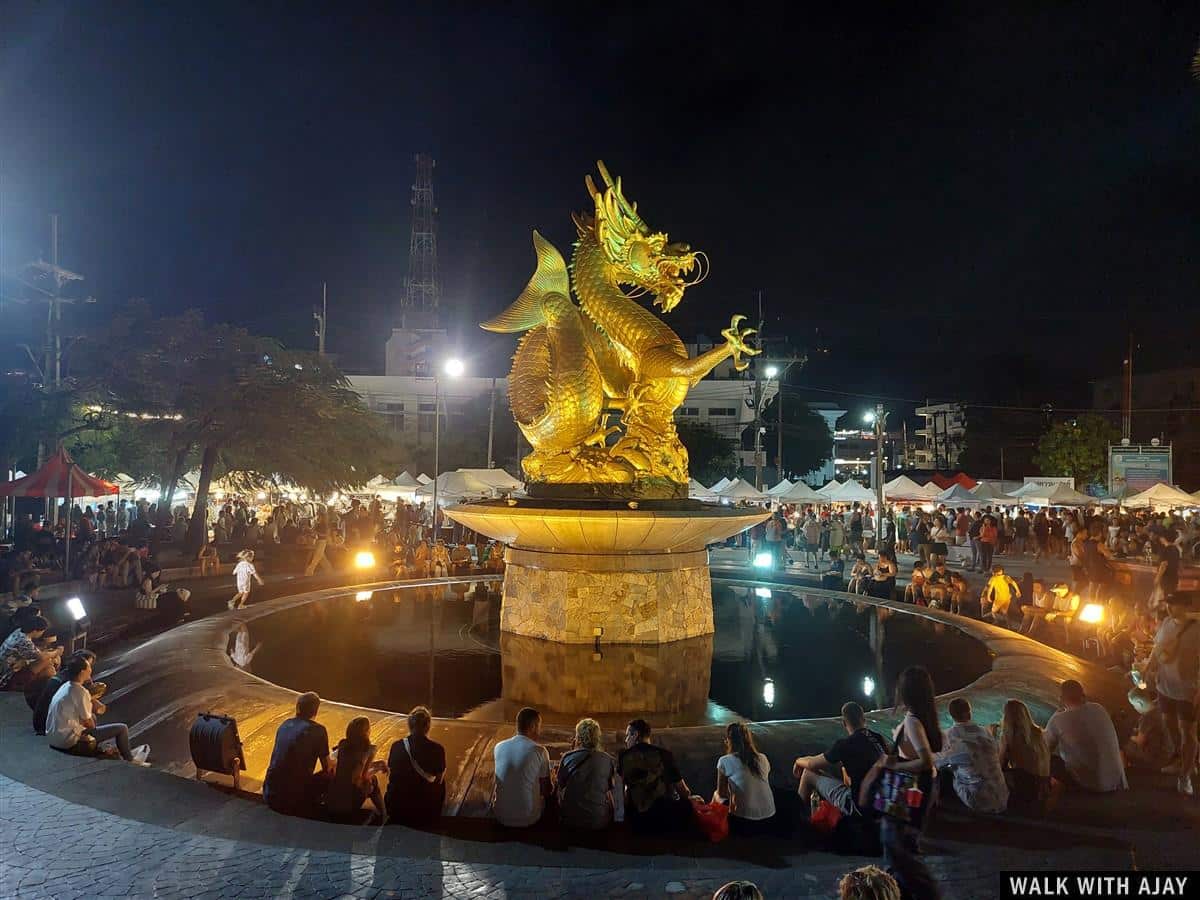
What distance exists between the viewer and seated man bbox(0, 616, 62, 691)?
24.6ft

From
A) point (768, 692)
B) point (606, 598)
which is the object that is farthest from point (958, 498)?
point (768, 692)

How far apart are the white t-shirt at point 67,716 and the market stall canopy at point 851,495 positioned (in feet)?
84.4

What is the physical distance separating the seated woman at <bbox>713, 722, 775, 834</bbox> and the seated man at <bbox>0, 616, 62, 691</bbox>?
267 inches

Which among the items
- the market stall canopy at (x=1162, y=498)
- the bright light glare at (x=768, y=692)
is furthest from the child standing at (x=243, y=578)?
the market stall canopy at (x=1162, y=498)

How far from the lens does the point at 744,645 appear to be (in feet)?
33.8

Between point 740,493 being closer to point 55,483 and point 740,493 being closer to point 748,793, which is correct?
point 55,483

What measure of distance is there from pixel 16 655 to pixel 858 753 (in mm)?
8324

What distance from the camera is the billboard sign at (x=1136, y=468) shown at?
27156 millimetres

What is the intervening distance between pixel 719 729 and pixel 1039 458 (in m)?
47.7

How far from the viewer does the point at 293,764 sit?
4.87m

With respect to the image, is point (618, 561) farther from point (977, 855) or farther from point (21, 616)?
point (21, 616)

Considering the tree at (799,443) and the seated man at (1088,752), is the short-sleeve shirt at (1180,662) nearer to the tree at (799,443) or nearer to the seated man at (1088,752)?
the seated man at (1088,752)

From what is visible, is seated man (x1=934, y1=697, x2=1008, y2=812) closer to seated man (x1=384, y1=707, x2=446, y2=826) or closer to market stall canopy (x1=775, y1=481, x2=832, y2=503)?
seated man (x1=384, y1=707, x2=446, y2=826)

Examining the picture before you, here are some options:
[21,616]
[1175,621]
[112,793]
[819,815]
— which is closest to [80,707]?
[112,793]
